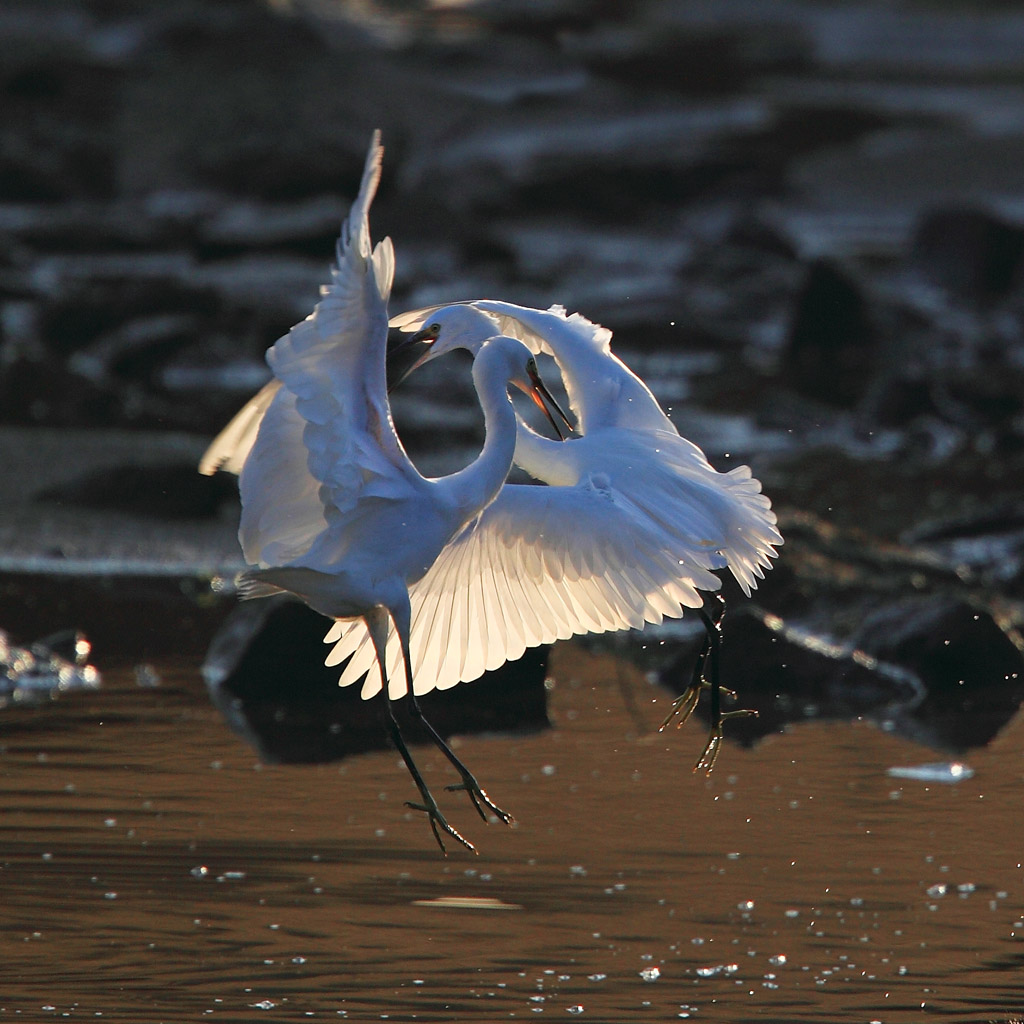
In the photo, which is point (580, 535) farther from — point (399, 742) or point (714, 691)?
point (714, 691)

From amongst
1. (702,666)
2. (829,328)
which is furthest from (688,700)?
(829,328)

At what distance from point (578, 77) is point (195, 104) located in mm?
7756

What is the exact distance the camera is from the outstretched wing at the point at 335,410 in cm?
483

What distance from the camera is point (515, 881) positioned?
18.2ft

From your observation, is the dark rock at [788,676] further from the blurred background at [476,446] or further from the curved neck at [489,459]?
the curved neck at [489,459]

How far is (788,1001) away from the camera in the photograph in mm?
4746

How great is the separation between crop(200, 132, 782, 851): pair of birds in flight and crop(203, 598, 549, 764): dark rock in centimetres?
123

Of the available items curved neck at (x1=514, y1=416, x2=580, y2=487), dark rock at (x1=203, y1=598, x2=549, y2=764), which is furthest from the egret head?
dark rock at (x1=203, y1=598, x2=549, y2=764)

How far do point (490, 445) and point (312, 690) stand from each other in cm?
224

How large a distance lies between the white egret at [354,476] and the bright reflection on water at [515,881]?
0.38 meters

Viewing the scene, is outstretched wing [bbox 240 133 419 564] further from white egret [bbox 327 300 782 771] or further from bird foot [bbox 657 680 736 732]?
bird foot [bbox 657 680 736 732]

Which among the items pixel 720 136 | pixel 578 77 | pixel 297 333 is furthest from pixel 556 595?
pixel 578 77

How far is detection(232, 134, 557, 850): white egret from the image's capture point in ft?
16.0

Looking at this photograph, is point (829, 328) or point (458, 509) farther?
point (829, 328)
